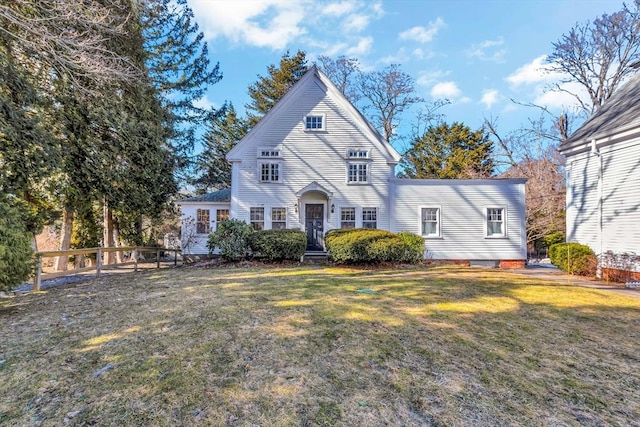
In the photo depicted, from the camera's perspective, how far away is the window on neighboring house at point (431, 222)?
1423 cm

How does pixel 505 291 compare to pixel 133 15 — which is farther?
pixel 133 15

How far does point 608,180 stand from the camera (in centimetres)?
1009

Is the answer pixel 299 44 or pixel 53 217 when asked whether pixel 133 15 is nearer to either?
pixel 53 217

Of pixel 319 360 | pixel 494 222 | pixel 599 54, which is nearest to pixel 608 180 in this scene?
pixel 494 222

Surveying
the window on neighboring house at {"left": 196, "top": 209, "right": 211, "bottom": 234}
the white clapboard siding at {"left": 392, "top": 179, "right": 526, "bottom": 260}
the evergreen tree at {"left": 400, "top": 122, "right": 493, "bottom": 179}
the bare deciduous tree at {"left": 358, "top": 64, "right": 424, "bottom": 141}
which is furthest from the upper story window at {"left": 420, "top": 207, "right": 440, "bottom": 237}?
the bare deciduous tree at {"left": 358, "top": 64, "right": 424, "bottom": 141}

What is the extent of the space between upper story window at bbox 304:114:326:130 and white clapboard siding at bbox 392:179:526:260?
229 inches

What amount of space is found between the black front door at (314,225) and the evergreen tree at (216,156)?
15508mm

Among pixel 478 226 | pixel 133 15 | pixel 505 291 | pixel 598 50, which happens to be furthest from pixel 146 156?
pixel 598 50

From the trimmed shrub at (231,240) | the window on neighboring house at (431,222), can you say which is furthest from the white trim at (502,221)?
the trimmed shrub at (231,240)

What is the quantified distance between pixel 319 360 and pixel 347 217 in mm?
11491

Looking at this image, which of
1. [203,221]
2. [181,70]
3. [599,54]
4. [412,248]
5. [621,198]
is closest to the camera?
[621,198]

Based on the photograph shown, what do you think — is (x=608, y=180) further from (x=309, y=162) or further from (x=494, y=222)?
(x=309, y=162)

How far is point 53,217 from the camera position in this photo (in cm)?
1257

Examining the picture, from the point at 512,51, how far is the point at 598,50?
6.34 meters
